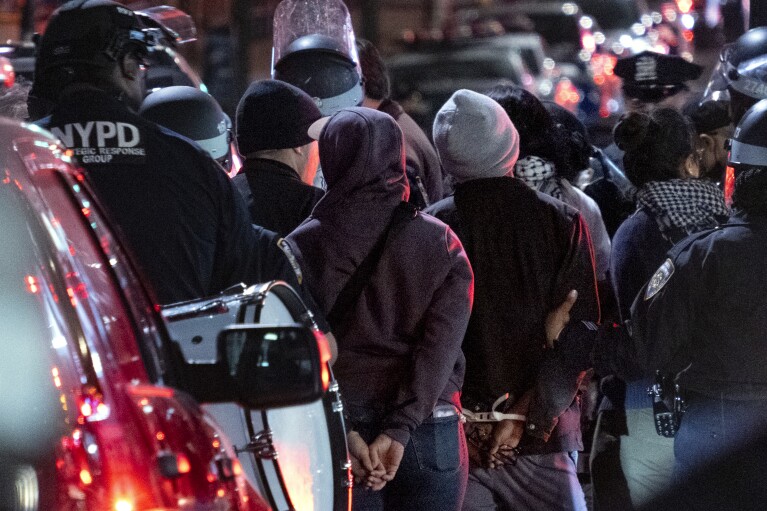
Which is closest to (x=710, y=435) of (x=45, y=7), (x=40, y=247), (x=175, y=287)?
(x=175, y=287)

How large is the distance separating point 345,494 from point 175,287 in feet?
2.44

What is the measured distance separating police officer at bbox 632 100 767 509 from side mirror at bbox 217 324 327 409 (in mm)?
2465

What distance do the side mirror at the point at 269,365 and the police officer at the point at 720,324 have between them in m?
2.47

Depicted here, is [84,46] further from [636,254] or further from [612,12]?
[612,12]

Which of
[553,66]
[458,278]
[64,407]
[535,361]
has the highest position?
[64,407]

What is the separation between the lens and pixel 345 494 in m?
3.59

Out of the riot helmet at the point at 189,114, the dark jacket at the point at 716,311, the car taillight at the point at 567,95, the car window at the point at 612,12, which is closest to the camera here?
the dark jacket at the point at 716,311

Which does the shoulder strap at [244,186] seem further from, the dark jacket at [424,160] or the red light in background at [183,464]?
the red light in background at [183,464]

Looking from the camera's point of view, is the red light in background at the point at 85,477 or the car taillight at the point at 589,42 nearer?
the red light in background at the point at 85,477

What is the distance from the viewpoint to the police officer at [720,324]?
15.6ft

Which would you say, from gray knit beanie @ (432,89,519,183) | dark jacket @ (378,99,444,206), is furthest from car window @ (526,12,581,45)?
gray knit beanie @ (432,89,519,183)

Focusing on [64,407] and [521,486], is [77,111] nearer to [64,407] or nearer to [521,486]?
[64,407]

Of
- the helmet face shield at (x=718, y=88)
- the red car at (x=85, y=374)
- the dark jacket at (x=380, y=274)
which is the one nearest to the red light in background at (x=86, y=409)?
the red car at (x=85, y=374)

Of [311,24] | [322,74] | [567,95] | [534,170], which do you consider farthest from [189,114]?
[567,95]
